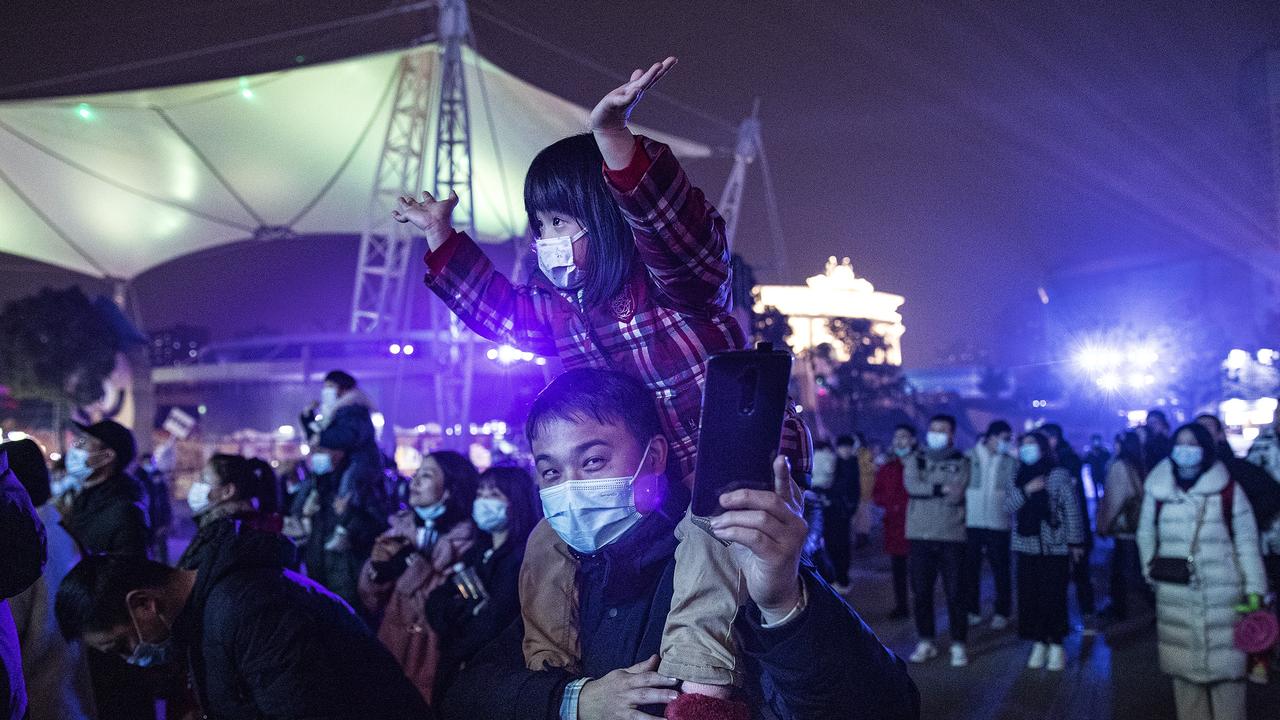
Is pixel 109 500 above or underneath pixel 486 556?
above

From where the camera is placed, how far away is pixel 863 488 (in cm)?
1602

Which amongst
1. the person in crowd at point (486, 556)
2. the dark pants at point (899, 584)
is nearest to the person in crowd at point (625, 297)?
the person in crowd at point (486, 556)

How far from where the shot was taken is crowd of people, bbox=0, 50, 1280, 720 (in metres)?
1.59

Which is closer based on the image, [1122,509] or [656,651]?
[656,651]

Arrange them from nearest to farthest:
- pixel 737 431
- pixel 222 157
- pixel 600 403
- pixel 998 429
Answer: pixel 737 431 → pixel 600 403 → pixel 998 429 → pixel 222 157

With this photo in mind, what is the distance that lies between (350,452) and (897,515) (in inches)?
243

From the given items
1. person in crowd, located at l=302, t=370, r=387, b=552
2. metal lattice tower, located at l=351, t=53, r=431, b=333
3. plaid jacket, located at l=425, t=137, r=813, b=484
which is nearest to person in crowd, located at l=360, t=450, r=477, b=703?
person in crowd, located at l=302, t=370, r=387, b=552

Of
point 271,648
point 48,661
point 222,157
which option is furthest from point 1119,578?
point 222,157

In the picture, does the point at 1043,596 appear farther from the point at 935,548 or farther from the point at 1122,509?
the point at 1122,509

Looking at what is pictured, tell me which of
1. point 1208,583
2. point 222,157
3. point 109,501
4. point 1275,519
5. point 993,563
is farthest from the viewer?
point 222,157

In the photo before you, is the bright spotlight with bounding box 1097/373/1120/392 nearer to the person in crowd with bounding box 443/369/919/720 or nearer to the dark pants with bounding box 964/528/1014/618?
the dark pants with bounding box 964/528/1014/618

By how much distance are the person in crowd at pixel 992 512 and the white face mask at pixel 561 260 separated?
770 centimetres

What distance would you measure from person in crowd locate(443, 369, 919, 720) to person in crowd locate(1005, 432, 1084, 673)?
711cm

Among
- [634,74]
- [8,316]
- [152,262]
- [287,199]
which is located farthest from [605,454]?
[152,262]
